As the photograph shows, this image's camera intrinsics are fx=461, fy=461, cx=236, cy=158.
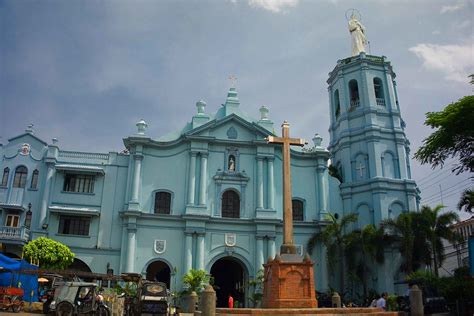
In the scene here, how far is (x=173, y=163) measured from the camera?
2941 centimetres

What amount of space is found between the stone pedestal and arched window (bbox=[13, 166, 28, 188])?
18.8 metres

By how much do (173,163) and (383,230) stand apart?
13.4 metres

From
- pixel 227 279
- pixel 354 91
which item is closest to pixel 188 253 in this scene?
pixel 227 279

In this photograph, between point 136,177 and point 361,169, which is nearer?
point 136,177

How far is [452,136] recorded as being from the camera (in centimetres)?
1938

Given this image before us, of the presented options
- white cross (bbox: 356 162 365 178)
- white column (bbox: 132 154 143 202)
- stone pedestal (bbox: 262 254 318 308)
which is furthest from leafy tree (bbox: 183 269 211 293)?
white cross (bbox: 356 162 365 178)

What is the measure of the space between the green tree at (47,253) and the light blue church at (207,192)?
2.00 m

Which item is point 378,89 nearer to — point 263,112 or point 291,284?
point 263,112

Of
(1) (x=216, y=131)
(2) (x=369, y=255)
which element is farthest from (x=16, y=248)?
(2) (x=369, y=255)

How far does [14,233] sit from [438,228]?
23.7m

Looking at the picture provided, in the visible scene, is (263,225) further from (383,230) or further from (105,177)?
(105,177)

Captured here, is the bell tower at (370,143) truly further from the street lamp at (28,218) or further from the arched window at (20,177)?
the arched window at (20,177)

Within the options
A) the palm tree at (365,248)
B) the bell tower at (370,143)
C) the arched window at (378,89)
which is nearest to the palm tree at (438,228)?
the palm tree at (365,248)

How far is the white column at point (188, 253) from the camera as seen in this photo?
2655 centimetres
